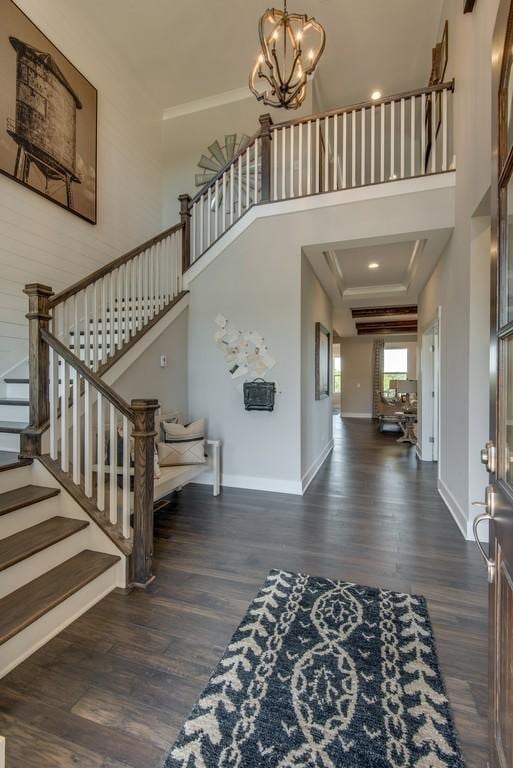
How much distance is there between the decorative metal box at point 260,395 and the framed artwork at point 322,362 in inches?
47.1

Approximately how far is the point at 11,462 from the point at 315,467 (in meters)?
3.58

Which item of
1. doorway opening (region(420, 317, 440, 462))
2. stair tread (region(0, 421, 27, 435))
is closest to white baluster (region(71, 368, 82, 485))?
stair tread (region(0, 421, 27, 435))

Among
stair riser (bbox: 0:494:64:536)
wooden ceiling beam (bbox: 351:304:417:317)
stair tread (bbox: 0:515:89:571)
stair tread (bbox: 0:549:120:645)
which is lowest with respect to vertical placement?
stair tread (bbox: 0:549:120:645)

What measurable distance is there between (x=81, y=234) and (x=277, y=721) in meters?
4.69

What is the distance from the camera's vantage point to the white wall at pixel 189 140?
568 centimetres

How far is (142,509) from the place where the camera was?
2254 millimetres

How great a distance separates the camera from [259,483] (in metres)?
4.14

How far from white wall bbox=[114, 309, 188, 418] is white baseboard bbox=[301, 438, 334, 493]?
162 centimetres

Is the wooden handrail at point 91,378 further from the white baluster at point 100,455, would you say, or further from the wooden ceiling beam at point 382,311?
the wooden ceiling beam at point 382,311

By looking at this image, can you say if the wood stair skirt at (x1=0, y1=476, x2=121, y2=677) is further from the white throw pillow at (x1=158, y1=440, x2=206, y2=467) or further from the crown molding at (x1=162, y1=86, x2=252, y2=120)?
the crown molding at (x1=162, y1=86, x2=252, y2=120)

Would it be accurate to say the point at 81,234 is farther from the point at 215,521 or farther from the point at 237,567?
the point at 237,567

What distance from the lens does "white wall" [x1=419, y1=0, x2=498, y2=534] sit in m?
2.57

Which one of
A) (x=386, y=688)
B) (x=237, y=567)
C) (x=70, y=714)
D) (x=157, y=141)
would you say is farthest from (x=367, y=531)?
(x=157, y=141)

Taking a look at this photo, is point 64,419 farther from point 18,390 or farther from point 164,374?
point 164,374
